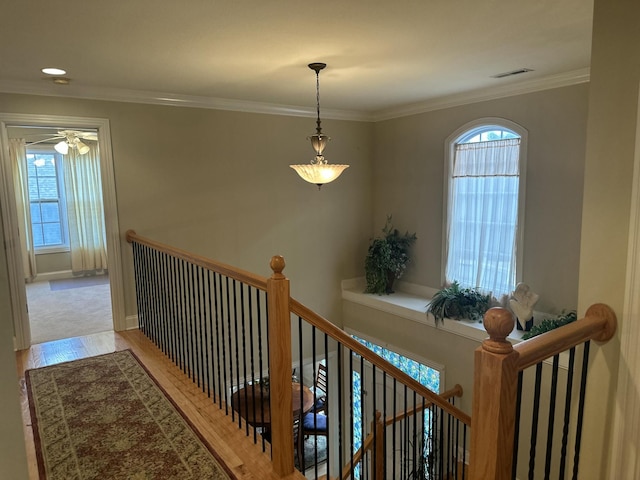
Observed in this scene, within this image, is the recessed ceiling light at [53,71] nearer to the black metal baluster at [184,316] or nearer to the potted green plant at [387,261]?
the black metal baluster at [184,316]

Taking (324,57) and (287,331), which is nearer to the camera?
(287,331)

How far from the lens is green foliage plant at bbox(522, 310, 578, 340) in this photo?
13.2 feet

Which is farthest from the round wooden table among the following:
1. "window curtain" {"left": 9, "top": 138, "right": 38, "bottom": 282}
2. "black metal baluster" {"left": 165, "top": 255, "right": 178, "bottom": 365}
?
"window curtain" {"left": 9, "top": 138, "right": 38, "bottom": 282}

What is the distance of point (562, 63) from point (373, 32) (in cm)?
196

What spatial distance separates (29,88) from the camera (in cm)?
397

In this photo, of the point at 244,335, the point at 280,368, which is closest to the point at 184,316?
the point at 244,335

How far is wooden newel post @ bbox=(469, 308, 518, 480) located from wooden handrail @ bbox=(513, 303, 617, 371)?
98 millimetres

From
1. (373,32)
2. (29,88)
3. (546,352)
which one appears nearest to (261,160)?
(29,88)

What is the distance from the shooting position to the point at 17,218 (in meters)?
4.18

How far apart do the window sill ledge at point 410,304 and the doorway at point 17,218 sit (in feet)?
9.83

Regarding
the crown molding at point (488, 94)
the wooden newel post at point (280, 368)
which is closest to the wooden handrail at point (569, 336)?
the wooden newel post at point (280, 368)

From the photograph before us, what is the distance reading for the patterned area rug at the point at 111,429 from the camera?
232cm

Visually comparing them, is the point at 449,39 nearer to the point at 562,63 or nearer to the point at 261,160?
the point at 562,63

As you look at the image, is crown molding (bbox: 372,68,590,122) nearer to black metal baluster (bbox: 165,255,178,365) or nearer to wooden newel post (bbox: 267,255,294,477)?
wooden newel post (bbox: 267,255,294,477)
